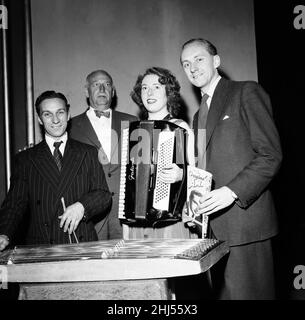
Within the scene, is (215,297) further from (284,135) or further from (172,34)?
(172,34)

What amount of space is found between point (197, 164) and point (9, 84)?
223 cm

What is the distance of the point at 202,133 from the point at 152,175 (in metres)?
0.38

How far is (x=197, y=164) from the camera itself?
2322 millimetres

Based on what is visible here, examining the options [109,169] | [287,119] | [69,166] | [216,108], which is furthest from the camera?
[287,119]

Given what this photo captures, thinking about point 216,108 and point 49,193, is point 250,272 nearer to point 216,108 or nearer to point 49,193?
point 216,108

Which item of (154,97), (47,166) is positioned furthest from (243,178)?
(47,166)

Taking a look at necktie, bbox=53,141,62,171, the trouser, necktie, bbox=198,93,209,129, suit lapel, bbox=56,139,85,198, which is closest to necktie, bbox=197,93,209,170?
necktie, bbox=198,93,209,129

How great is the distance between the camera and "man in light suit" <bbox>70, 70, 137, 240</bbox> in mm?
3014

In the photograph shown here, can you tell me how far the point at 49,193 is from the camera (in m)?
2.29

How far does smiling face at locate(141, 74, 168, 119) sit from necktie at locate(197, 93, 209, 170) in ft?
0.96

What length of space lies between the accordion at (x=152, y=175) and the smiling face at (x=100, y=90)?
890mm

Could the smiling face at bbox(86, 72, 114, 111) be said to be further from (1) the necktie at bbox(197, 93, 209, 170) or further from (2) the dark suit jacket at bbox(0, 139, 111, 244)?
(1) the necktie at bbox(197, 93, 209, 170)

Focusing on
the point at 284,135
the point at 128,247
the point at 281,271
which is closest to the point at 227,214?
the point at 128,247

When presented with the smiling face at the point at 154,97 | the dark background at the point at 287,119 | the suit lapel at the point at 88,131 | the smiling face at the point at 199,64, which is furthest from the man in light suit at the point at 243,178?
the dark background at the point at 287,119
